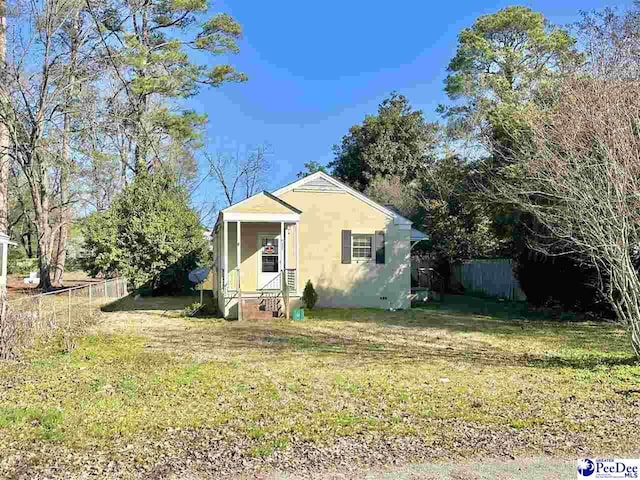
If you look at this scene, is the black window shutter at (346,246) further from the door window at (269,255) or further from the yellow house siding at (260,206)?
the yellow house siding at (260,206)

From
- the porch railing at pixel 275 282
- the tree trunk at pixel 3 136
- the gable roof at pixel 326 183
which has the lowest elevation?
the porch railing at pixel 275 282

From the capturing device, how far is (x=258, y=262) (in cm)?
1669

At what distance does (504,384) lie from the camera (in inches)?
257

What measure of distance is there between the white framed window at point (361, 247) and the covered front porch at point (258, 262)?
2059mm

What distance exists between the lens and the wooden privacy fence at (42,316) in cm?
795

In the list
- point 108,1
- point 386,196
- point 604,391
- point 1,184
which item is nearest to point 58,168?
point 1,184

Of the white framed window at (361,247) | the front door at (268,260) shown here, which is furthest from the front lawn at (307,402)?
the white framed window at (361,247)

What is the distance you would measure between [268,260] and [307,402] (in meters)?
11.3

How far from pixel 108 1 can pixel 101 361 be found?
68.7 feet

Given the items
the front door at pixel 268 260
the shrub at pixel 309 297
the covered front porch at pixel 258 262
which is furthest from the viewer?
the front door at pixel 268 260

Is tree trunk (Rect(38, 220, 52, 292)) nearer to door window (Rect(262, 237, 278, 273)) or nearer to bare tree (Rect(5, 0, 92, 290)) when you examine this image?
bare tree (Rect(5, 0, 92, 290))

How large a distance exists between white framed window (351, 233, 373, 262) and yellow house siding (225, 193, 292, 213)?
3220mm

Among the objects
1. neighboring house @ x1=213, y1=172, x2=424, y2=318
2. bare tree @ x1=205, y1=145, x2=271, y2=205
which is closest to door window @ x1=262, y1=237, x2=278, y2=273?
neighboring house @ x1=213, y1=172, x2=424, y2=318

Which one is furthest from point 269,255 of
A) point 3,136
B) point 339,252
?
point 3,136
